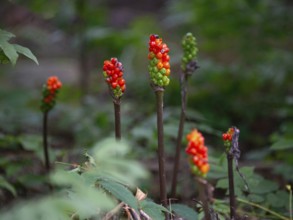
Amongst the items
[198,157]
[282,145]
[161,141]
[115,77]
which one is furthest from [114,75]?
[282,145]

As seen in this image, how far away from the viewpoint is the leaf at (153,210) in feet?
4.54

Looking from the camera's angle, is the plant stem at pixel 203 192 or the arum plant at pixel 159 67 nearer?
the plant stem at pixel 203 192

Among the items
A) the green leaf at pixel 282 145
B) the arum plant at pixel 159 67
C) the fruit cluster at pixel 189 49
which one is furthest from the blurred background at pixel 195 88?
the arum plant at pixel 159 67

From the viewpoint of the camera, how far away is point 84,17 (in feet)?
15.3

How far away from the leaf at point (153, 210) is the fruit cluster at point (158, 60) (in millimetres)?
388

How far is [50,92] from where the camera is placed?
2004 mm

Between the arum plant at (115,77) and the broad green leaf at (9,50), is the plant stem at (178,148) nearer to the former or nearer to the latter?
the arum plant at (115,77)

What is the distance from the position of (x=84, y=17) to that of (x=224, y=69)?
1529mm

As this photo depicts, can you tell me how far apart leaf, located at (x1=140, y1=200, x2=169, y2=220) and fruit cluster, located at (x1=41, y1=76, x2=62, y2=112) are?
763mm

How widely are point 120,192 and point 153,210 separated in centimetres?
19

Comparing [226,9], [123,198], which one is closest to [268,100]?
[226,9]

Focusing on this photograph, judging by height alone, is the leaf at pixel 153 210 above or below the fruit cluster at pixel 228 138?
below

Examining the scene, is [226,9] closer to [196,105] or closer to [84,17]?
[196,105]

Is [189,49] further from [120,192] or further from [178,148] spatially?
[120,192]
